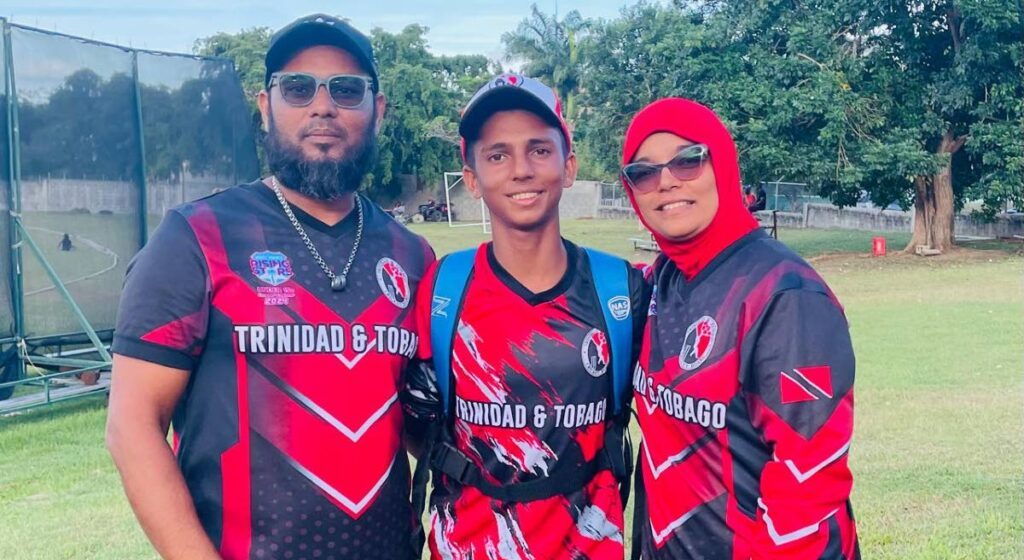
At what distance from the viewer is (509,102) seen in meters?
3.25

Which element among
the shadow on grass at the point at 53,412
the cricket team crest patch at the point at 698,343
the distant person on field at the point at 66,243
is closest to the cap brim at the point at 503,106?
the cricket team crest patch at the point at 698,343

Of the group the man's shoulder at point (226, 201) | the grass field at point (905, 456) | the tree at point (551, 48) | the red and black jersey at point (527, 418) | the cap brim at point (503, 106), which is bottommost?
the grass field at point (905, 456)

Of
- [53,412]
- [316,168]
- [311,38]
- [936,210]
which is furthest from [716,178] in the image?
[936,210]

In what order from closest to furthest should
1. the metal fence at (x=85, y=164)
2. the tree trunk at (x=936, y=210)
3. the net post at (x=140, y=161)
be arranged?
the metal fence at (x=85, y=164) < the net post at (x=140, y=161) < the tree trunk at (x=936, y=210)

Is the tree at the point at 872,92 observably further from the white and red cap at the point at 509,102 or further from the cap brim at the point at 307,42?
the cap brim at the point at 307,42

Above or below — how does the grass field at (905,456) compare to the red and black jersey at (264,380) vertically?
below

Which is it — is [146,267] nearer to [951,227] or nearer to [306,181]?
[306,181]

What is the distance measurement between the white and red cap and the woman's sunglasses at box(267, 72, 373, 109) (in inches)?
15.0

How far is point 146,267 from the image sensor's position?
2631 millimetres

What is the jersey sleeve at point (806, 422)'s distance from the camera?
8.36 ft

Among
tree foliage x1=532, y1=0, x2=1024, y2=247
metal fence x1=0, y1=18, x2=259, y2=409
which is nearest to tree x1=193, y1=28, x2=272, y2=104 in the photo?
tree foliage x1=532, y1=0, x2=1024, y2=247

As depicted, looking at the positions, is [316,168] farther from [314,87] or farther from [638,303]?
[638,303]

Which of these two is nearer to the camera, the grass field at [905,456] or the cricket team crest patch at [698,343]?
the cricket team crest patch at [698,343]

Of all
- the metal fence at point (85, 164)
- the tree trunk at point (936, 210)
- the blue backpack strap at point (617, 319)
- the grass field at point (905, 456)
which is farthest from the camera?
the tree trunk at point (936, 210)
